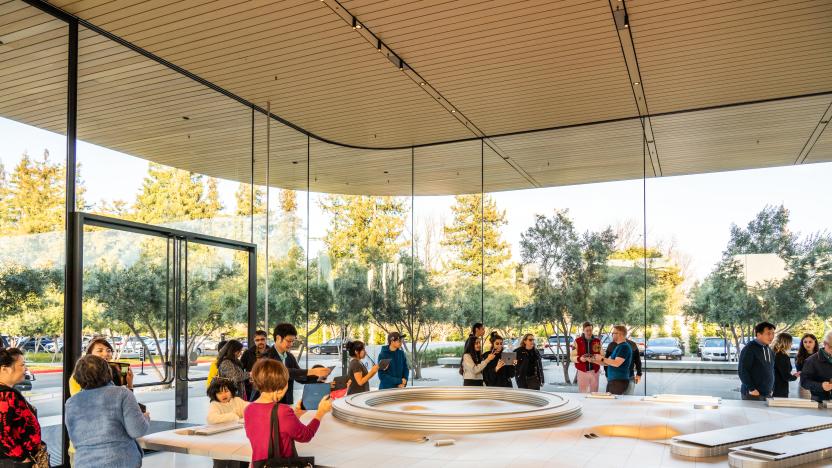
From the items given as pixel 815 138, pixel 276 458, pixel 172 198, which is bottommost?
pixel 276 458

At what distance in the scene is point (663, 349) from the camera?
1086 centimetres

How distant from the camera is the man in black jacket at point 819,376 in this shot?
7.14 meters

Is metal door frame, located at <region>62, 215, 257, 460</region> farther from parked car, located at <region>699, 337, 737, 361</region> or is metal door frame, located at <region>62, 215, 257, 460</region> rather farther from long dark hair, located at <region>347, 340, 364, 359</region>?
parked car, located at <region>699, 337, 737, 361</region>

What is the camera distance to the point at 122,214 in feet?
25.7

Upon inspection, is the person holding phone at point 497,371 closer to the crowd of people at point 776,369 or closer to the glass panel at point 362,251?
the glass panel at point 362,251

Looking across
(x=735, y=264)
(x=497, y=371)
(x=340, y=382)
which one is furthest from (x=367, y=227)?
(x=735, y=264)

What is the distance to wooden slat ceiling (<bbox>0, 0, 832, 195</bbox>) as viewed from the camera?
22.2 ft

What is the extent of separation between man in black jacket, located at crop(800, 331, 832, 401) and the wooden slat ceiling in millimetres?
3587

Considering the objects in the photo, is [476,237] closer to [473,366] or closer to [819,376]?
[473,366]

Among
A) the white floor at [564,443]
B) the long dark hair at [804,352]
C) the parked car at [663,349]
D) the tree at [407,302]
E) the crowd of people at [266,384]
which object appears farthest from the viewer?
Answer: the tree at [407,302]

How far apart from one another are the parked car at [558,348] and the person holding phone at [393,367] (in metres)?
3.49

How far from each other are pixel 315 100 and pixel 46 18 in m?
3.85

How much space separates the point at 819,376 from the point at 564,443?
375 cm

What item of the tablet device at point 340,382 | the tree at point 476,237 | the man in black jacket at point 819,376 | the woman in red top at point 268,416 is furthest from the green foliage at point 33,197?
the man in black jacket at point 819,376
